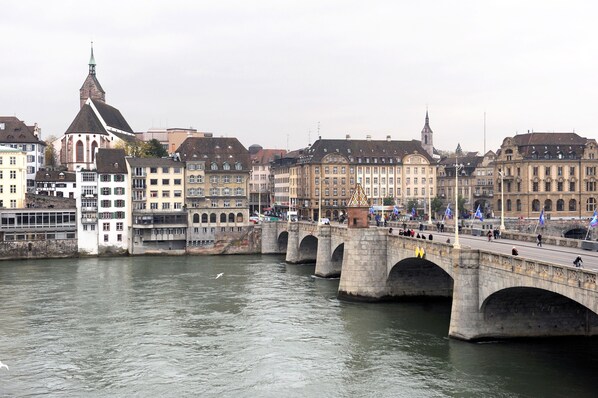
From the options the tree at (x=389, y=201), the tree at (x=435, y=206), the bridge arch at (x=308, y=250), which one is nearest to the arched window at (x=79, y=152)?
the tree at (x=389, y=201)

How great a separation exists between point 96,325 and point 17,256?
186ft

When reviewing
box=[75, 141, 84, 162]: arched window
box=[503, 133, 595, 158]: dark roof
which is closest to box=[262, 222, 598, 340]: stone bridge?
box=[503, 133, 595, 158]: dark roof

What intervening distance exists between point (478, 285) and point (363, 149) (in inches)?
4420

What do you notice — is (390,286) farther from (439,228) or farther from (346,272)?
(439,228)

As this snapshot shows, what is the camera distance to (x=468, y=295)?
4650cm

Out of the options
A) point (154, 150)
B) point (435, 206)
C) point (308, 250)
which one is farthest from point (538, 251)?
point (154, 150)

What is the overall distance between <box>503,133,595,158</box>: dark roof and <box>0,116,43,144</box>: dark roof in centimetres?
9762

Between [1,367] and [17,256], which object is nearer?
[1,367]

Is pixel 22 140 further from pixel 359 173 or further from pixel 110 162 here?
pixel 359 173

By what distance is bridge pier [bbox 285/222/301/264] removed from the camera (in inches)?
3976

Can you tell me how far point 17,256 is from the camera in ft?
350

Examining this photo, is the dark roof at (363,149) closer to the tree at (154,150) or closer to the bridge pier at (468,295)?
the tree at (154,150)

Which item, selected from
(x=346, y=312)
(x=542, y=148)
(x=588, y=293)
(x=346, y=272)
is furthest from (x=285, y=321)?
(x=542, y=148)

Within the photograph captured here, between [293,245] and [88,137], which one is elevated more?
[88,137]
